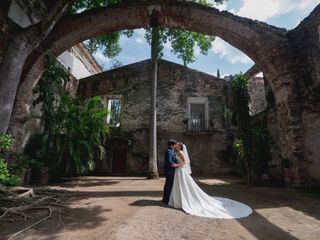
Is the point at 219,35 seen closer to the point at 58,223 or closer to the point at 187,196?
the point at 187,196

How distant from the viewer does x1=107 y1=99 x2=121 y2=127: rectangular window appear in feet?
51.8

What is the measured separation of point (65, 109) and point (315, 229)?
9.60 m

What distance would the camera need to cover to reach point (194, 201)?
461 cm

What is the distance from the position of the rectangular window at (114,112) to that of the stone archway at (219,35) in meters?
8.26

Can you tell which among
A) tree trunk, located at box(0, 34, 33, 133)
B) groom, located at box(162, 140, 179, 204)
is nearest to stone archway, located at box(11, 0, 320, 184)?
tree trunk, located at box(0, 34, 33, 133)

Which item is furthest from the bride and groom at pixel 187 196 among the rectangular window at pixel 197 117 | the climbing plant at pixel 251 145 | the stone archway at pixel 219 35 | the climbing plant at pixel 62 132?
the rectangular window at pixel 197 117

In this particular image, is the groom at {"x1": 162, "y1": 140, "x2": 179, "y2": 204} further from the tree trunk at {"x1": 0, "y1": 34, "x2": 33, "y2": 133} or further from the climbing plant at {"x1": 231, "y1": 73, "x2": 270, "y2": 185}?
the climbing plant at {"x1": 231, "y1": 73, "x2": 270, "y2": 185}

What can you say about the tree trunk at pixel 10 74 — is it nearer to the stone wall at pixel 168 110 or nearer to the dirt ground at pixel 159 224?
the dirt ground at pixel 159 224

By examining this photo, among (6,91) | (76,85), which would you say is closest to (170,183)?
(6,91)

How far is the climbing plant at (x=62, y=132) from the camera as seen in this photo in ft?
27.5

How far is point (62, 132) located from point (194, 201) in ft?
23.2

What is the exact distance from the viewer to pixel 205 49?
45.2 feet

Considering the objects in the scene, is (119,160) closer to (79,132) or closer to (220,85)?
(79,132)

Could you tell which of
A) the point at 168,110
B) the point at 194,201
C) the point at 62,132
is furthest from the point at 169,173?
the point at 168,110
